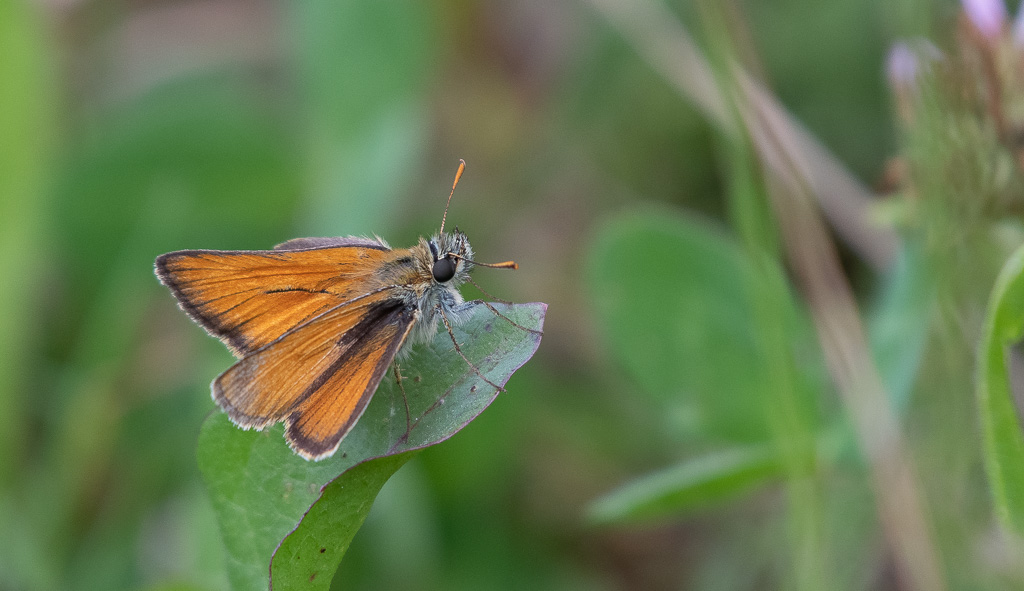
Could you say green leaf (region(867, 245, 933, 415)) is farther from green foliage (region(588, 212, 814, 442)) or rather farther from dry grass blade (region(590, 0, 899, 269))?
dry grass blade (region(590, 0, 899, 269))

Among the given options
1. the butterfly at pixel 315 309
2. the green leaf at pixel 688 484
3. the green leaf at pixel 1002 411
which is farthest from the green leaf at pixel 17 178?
the green leaf at pixel 1002 411

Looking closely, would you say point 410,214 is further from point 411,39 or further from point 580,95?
point 580,95

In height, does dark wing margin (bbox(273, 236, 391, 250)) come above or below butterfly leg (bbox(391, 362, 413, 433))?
above

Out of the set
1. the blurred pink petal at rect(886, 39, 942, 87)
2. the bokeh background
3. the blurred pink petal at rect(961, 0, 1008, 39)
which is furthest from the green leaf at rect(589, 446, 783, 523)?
the blurred pink petal at rect(961, 0, 1008, 39)

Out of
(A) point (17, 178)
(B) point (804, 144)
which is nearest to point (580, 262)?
(B) point (804, 144)

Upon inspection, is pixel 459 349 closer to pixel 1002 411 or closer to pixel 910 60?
pixel 1002 411

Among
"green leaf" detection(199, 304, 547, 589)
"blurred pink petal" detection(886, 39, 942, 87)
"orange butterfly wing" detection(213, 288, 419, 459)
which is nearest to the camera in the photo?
"green leaf" detection(199, 304, 547, 589)

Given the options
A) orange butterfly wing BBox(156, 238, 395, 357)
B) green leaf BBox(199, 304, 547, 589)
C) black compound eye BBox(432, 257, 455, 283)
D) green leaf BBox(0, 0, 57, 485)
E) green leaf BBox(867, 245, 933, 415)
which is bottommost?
green leaf BBox(867, 245, 933, 415)
